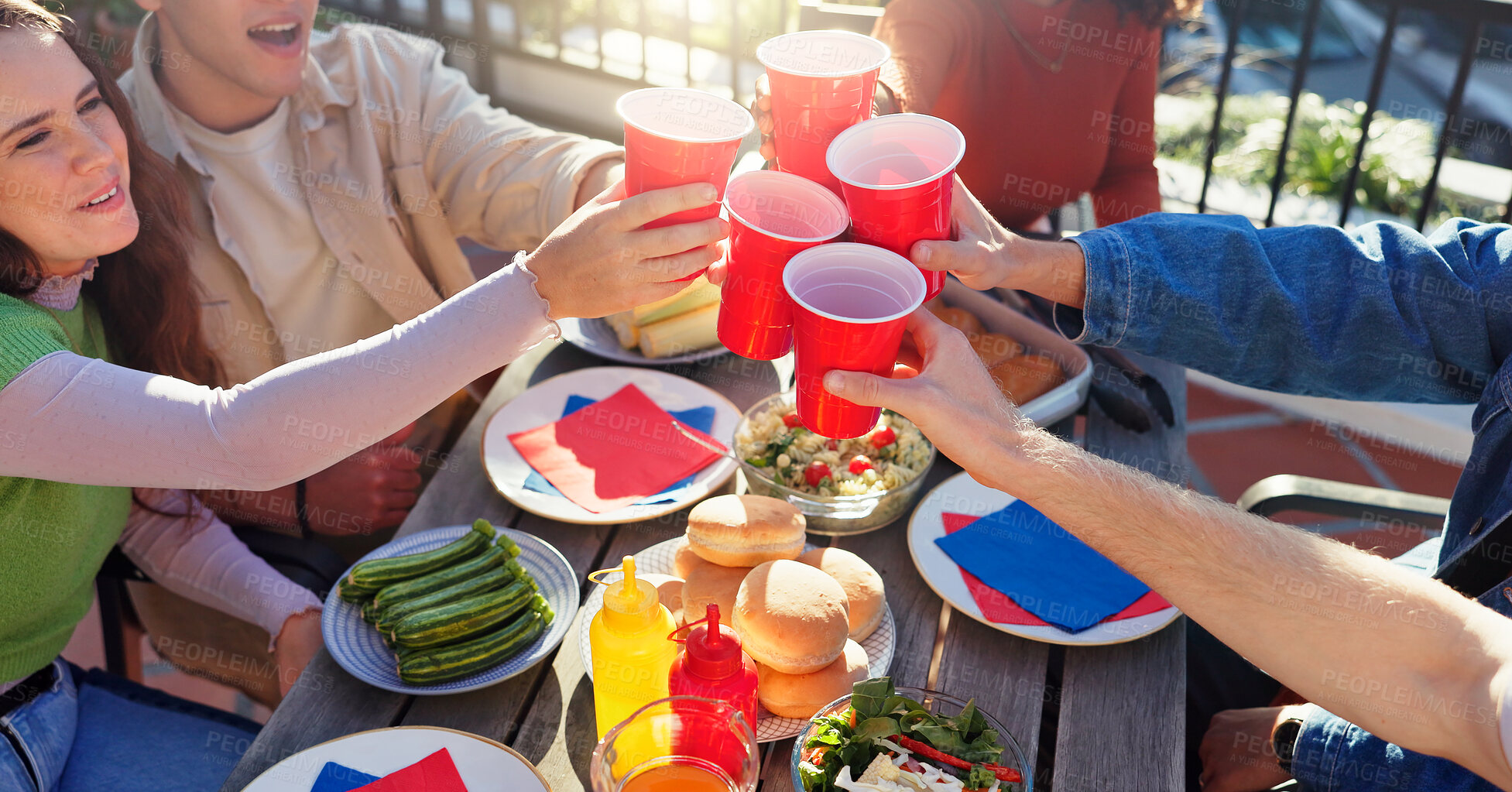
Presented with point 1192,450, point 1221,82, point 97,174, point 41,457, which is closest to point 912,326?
point 41,457

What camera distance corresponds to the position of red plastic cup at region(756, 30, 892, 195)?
4.39 ft

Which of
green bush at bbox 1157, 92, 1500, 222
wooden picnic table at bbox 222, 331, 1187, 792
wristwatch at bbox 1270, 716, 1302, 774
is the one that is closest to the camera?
wooden picnic table at bbox 222, 331, 1187, 792

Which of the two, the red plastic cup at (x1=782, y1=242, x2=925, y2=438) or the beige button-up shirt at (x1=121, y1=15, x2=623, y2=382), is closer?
the red plastic cup at (x1=782, y1=242, x2=925, y2=438)

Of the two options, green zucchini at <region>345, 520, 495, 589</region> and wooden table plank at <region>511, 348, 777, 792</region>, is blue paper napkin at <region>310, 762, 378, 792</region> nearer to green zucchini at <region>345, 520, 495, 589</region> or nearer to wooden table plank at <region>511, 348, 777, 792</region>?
wooden table plank at <region>511, 348, 777, 792</region>

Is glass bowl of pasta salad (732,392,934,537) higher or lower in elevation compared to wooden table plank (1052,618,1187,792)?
higher

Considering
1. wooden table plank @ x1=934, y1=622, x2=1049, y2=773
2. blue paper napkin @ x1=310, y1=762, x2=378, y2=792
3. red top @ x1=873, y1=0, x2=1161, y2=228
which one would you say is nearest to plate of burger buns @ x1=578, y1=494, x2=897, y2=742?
wooden table plank @ x1=934, y1=622, x2=1049, y2=773

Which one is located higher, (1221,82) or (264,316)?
(1221,82)

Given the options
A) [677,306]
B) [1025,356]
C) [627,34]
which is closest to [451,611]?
[677,306]

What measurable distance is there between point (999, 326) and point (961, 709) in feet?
3.35

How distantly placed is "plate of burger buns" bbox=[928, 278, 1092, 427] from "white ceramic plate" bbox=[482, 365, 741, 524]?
1.74 feet

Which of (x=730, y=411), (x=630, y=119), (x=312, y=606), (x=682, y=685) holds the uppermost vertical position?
(x=630, y=119)

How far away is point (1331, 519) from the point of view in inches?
146

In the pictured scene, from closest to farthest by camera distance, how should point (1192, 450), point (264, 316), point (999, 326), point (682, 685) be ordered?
1. point (682, 685)
2. point (999, 326)
3. point (264, 316)
4. point (1192, 450)

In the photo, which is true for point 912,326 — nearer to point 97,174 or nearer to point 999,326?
point 999,326
